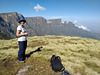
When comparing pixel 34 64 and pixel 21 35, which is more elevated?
pixel 21 35

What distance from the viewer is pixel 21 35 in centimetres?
888

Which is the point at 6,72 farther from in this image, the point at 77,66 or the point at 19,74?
the point at 77,66

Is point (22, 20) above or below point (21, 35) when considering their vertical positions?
above

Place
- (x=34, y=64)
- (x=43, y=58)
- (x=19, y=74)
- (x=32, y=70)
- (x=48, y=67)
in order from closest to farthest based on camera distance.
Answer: (x=19, y=74)
(x=32, y=70)
(x=48, y=67)
(x=34, y=64)
(x=43, y=58)

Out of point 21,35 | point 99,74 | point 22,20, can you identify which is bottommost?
point 99,74

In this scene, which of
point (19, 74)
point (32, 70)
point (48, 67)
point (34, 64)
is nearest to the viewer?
point (19, 74)

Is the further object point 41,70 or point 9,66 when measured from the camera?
point 9,66

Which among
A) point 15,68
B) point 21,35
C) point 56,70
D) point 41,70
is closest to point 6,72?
point 15,68

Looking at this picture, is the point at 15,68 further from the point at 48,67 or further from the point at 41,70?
the point at 48,67

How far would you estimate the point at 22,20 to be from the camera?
8.93 meters

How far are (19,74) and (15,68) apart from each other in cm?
122

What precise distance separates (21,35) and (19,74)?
4.12m

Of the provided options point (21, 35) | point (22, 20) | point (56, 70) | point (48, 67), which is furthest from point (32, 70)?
point (22, 20)

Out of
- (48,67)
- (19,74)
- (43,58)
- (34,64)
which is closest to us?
(19,74)
